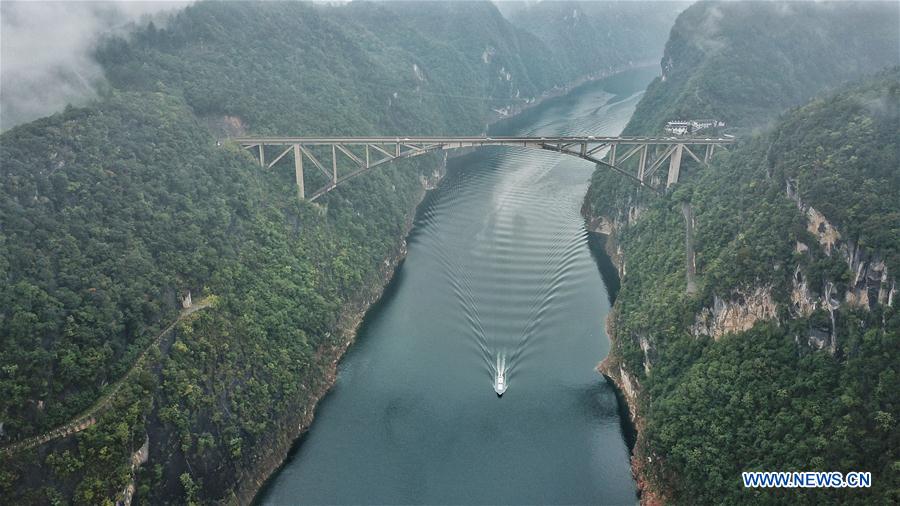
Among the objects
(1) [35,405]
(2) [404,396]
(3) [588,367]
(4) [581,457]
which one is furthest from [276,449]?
(3) [588,367]

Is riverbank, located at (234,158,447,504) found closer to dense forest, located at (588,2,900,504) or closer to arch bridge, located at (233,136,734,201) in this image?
arch bridge, located at (233,136,734,201)

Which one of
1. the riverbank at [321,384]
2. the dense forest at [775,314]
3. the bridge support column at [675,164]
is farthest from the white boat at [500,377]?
the bridge support column at [675,164]

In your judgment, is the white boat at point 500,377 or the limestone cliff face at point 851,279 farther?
the white boat at point 500,377

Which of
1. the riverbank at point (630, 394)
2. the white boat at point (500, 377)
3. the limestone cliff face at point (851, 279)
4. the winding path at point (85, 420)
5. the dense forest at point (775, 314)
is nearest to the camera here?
the winding path at point (85, 420)

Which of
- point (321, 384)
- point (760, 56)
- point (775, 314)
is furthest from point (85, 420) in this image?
point (760, 56)

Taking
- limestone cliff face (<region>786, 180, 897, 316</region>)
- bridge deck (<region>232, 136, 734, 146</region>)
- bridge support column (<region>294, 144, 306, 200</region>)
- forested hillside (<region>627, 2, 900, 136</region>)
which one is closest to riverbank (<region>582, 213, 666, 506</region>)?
bridge deck (<region>232, 136, 734, 146</region>)

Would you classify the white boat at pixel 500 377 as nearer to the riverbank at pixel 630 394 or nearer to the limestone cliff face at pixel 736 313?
the riverbank at pixel 630 394

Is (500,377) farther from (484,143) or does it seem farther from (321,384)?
(484,143)
